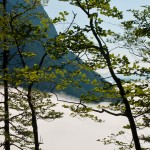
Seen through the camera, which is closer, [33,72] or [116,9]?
[33,72]

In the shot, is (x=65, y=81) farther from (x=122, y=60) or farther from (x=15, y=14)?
(x=15, y=14)

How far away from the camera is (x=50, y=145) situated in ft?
528

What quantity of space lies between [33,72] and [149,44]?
1193 cm

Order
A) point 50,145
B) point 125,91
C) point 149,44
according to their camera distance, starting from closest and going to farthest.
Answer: point 125,91 → point 149,44 → point 50,145

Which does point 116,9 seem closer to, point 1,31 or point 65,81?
point 65,81

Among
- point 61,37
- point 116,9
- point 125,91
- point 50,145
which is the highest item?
point 50,145

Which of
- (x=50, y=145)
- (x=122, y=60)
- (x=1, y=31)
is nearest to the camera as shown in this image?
(x=122, y=60)

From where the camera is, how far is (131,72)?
10789 millimetres

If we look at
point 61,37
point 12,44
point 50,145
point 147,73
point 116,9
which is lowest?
point 147,73

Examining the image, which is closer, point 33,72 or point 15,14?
point 33,72

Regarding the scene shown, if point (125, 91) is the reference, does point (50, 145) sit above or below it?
above

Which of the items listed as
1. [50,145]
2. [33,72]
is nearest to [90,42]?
[33,72]

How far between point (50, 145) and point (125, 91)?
6066 inches

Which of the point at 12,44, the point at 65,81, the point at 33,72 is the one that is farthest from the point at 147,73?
the point at 12,44
